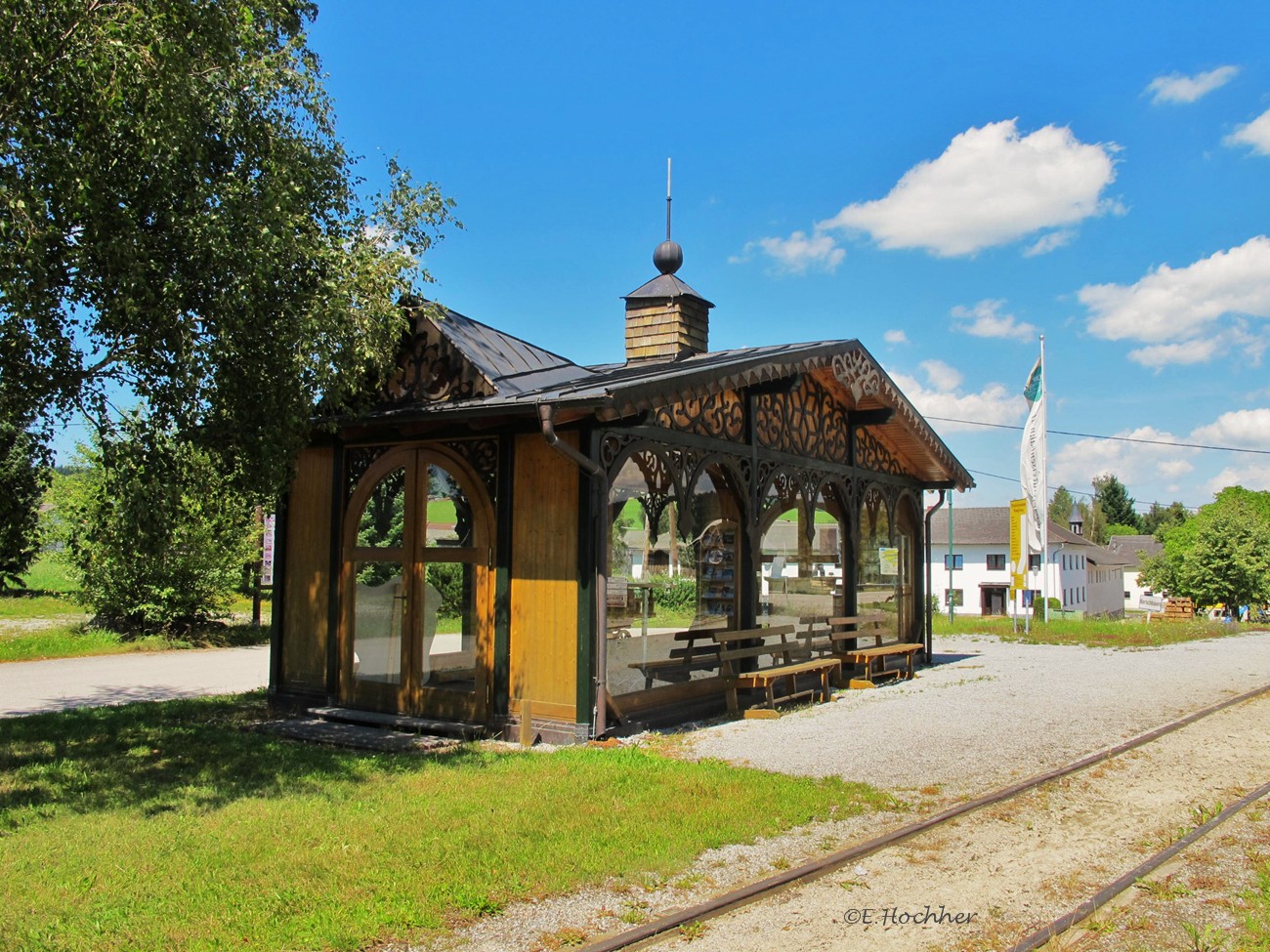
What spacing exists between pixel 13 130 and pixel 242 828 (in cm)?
427

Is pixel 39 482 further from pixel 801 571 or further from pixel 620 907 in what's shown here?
pixel 801 571

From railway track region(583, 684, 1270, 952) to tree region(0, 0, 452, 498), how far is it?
473 centimetres

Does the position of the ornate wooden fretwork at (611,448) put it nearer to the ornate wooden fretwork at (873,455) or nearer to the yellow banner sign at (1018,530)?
the ornate wooden fretwork at (873,455)

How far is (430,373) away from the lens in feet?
31.7

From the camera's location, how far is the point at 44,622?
68.0 ft

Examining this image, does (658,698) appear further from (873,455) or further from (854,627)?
(873,455)

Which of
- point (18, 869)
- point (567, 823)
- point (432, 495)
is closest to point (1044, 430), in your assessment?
point (432, 495)

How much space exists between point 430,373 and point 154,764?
408 cm

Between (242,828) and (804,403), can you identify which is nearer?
(242,828)

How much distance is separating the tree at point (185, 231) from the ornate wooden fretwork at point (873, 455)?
7691 millimetres

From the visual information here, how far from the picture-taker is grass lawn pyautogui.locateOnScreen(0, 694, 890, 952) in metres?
4.26

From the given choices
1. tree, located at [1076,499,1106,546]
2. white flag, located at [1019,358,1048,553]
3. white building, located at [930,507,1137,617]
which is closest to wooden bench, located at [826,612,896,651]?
white flag, located at [1019,358,1048,553]

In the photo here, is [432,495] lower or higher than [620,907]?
higher

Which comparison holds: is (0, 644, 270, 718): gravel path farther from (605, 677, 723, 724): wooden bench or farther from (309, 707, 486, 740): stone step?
(605, 677, 723, 724): wooden bench
